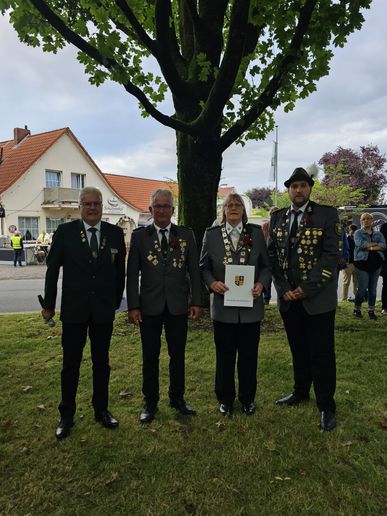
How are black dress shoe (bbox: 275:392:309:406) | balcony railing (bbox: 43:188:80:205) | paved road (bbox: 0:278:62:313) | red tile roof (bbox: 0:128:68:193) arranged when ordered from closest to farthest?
black dress shoe (bbox: 275:392:309:406)
paved road (bbox: 0:278:62:313)
red tile roof (bbox: 0:128:68:193)
balcony railing (bbox: 43:188:80:205)

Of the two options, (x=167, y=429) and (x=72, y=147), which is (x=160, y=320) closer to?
(x=167, y=429)

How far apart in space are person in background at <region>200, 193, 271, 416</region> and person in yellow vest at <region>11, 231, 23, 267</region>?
2016cm

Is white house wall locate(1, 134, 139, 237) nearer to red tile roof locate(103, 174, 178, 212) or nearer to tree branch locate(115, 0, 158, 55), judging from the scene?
red tile roof locate(103, 174, 178, 212)

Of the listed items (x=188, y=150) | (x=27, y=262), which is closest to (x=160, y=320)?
(x=188, y=150)

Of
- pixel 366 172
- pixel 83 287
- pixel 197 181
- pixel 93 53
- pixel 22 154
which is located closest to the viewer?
pixel 83 287

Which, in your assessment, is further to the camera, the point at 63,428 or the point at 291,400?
the point at 291,400

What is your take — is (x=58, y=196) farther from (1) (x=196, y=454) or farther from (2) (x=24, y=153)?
(1) (x=196, y=454)

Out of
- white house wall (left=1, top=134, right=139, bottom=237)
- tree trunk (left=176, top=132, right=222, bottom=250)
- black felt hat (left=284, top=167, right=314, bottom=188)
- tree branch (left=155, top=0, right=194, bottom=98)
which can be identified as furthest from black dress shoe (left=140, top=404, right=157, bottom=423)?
white house wall (left=1, top=134, right=139, bottom=237)

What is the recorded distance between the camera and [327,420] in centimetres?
387

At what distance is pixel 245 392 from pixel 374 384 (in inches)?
72.3

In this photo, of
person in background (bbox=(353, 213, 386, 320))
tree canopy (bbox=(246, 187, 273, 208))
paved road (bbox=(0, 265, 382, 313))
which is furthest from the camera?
tree canopy (bbox=(246, 187, 273, 208))

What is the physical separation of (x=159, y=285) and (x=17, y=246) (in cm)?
2054

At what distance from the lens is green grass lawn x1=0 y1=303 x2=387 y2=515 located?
287 centimetres

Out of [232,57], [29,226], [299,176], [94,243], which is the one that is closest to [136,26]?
[232,57]
